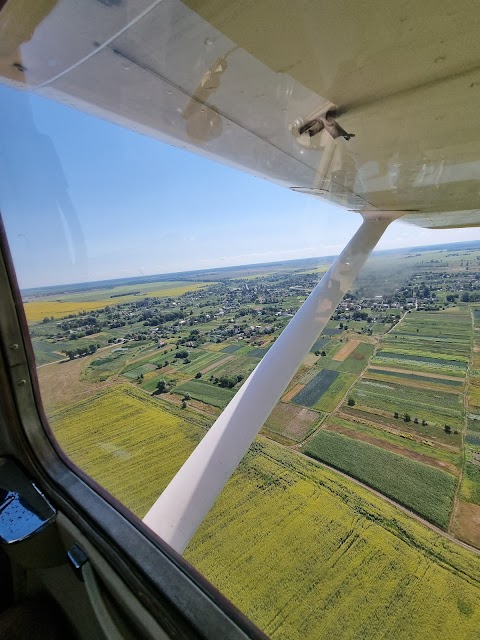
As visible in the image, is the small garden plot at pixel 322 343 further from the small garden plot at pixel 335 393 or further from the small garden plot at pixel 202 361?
the small garden plot at pixel 202 361

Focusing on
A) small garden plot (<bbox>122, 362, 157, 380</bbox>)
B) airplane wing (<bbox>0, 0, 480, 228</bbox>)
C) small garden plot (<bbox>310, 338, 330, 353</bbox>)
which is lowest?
small garden plot (<bbox>310, 338, 330, 353</bbox>)

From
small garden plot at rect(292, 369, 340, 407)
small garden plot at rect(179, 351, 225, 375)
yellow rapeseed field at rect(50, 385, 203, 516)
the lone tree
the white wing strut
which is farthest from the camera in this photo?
small garden plot at rect(292, 369, 340, 407)

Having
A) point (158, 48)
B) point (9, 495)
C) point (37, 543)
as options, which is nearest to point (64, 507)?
point (37, 543)

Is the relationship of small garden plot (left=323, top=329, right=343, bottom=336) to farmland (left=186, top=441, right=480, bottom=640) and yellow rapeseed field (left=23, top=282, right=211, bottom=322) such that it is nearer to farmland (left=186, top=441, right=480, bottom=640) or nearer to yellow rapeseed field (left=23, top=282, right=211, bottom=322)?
farmland (left=186, top=441, right=480, bottom=640)

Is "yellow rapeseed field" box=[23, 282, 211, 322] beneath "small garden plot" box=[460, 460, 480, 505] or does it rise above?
above

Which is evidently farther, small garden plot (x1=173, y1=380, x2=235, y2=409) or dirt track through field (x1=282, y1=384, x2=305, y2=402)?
dirt track through field (x1=282, y1=384, x2=305, y2=402)

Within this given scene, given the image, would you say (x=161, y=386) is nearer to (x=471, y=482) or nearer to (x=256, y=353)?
(x=256, y=353)

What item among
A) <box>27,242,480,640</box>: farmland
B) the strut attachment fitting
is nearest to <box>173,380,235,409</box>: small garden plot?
<box>27,242,480,640</box>: farmland
